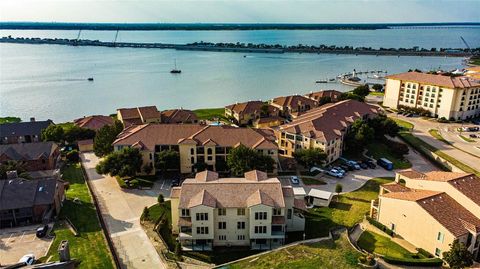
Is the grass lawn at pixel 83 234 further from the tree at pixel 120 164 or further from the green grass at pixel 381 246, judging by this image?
the green grass at pixel 381 246

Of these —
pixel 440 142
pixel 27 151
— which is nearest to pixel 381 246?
pixel 440 142

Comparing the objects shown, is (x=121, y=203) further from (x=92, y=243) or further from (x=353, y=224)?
(x=353, y=224)

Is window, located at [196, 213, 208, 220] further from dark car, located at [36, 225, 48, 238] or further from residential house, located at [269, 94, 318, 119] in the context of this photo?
residential house, located at [269, 94, 318, 119]

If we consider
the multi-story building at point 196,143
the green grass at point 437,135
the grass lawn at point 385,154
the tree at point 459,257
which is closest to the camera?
the tree at point 459,257

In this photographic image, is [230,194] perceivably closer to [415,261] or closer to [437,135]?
[415,261]

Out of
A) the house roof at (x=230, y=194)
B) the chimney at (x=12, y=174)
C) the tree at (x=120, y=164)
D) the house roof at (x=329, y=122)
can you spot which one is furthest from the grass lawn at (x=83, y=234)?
the house roof at (x=329, y=122)

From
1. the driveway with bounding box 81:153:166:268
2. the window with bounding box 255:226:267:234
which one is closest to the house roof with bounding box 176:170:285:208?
the window with bounding box 255:226:267:234
